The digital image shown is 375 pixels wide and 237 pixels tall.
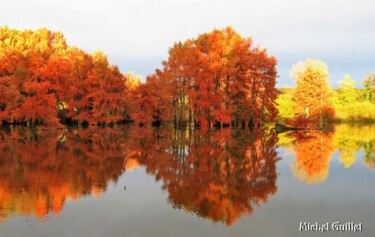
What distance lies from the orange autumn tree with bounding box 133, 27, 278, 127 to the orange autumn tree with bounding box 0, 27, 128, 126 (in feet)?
28.8

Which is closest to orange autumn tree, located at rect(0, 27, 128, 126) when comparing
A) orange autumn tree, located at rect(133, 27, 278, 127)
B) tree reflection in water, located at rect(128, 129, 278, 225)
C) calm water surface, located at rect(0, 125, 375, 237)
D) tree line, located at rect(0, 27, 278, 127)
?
tree line, located at rect(0, 27, 278, 127)

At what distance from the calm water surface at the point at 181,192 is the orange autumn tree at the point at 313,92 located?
46.2 m

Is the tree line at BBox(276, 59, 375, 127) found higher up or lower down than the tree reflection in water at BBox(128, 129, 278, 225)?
higher up

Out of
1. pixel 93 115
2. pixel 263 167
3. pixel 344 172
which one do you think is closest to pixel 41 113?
pixel 93 115

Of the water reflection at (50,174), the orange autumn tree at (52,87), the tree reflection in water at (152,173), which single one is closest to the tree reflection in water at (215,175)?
the tree reflection in water at (152,173)

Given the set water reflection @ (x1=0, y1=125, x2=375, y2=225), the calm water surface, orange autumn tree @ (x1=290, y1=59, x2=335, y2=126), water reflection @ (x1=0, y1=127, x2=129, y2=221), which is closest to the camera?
the calm water surface

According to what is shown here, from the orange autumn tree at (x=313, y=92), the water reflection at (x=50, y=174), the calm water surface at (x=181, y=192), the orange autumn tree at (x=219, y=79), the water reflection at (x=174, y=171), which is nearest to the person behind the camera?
the calm water surface at (x=181, y=192)

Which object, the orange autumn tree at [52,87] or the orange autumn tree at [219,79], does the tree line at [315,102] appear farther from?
the orange autumn tree at [52,87]

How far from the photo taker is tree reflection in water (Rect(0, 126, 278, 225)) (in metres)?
11.6

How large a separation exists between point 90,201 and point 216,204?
13.4ft

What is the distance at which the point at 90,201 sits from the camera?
12.1 metres

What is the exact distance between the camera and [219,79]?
4916 centimetres

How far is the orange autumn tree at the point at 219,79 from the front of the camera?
153ft

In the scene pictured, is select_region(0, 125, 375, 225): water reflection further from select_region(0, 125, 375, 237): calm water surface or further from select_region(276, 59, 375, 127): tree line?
select_region(276, 59, 375, 127): tree line
